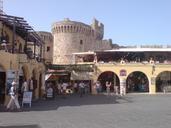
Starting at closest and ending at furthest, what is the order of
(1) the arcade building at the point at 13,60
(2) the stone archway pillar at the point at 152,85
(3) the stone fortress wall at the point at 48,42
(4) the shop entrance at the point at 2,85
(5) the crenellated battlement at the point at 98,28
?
(1) the arcade building at the point at 13,60
(4) the shop entrance at the point at 2,85
(2) the stone archway pillar at the point at 152,85
(3) the stone fortress wall at the point at 48,42
(5) the crenellated battlement at the point at 98,28

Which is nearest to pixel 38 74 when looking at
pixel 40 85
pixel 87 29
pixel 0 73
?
pixel 40 85

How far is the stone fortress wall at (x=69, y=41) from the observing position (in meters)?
60.9

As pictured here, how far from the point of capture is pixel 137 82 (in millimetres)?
47844

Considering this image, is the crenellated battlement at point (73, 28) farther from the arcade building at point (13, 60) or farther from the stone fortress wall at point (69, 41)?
the arcade building at point (13, 60)

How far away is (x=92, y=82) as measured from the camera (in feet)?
146

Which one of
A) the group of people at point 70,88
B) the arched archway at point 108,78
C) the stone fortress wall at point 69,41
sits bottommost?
the group of people at point 70,88

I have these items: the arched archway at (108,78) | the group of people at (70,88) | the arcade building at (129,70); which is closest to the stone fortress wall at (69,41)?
the arcade building at (129,70)

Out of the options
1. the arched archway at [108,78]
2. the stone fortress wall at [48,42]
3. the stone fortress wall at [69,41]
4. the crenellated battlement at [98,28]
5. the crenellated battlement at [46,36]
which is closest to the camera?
the arched archway at [108,78]

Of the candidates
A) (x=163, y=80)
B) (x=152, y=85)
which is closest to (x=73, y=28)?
(x=163, y=80)

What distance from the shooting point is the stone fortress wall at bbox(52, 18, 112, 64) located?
60.9 m

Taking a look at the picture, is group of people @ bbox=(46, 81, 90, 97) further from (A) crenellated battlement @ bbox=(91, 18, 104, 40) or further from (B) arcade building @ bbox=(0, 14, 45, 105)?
(A) crenellated battlement @ bbox=(91, 18, 104, 40)

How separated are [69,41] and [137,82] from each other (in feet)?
57.2

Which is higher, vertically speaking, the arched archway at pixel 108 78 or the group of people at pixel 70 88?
the arched archway at pixel 108 78

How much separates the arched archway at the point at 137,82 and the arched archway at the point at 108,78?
1.45 meters
